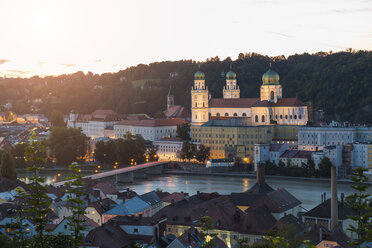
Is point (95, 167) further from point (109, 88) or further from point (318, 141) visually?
point (109, 88)

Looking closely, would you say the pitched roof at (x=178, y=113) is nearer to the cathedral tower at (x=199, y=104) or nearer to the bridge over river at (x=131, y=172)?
the cathedral tower at (x=199, y=104)

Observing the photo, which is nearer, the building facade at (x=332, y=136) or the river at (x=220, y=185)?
the river at (x=220, y=185)

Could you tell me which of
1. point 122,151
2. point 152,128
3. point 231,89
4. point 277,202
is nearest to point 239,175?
point 122,151

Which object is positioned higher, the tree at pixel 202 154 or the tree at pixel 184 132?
the tree at pixel 184 132

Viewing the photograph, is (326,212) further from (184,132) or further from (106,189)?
(184,132)

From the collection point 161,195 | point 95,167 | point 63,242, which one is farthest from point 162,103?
point 63,242

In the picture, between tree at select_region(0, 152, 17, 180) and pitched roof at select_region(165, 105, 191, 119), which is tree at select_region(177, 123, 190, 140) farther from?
tree at select_region(0, 152, 17, 180)

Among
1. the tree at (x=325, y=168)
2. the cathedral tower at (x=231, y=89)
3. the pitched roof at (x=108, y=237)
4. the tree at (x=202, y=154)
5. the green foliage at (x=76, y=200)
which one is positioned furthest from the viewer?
the cathedral tower at (x=231, y=89)

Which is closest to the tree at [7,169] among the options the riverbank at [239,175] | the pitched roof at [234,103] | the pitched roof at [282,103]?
the riverbank at [239,175]
